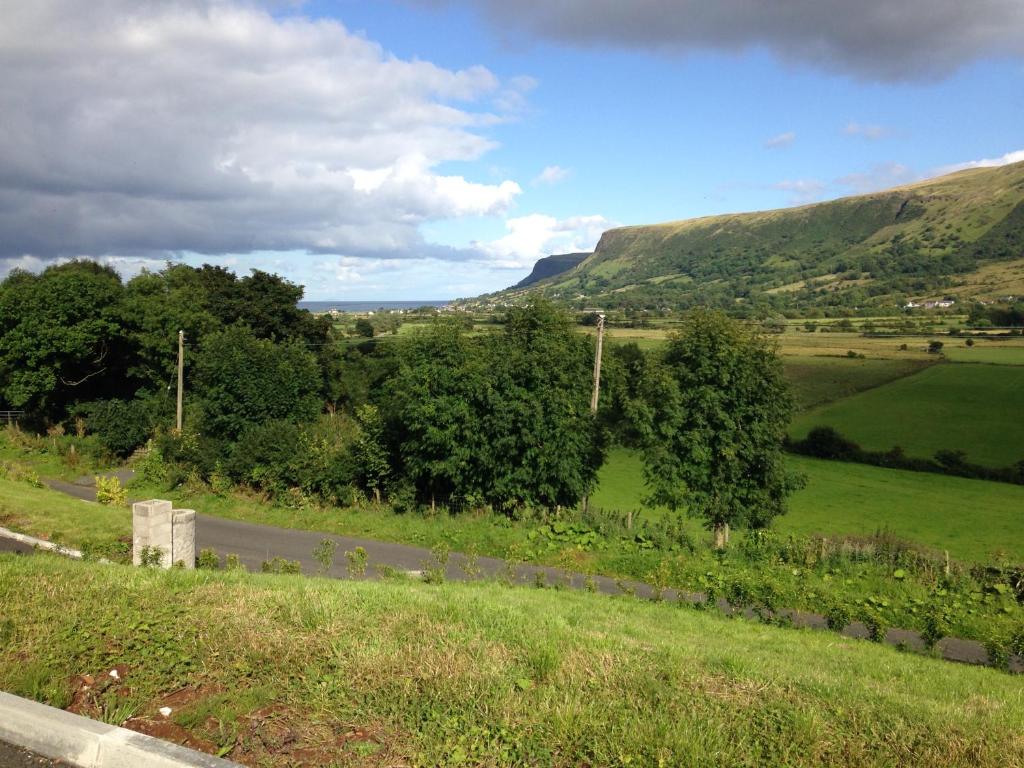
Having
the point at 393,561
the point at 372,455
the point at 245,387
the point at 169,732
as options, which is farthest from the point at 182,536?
the point at 245,387

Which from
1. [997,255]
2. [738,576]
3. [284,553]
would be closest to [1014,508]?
[738,576]

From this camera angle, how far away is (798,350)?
76.3m

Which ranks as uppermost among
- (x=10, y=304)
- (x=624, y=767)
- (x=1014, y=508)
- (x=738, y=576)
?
(x=10, y=304)

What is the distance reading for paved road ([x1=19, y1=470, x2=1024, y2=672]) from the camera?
13.5m

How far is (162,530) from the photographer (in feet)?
34.5

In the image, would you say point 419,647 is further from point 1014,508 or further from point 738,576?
point 1014,508

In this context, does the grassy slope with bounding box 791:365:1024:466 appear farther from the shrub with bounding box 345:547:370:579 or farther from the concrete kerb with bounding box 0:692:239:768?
the concrete kerb with bounding box 0:692:239:768

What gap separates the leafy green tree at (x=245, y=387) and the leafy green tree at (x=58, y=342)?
47.0 feet

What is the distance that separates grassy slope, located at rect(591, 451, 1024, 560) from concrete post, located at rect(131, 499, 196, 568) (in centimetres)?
1747

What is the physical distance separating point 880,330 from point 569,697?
3949 inches

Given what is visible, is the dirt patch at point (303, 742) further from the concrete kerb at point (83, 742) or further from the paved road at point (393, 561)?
the paved road at point (393, 561)

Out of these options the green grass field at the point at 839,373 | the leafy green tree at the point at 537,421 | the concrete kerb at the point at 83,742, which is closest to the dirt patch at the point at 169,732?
the concrete kerb at the point at 83,742

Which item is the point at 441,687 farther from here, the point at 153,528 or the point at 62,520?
the point at 62,520

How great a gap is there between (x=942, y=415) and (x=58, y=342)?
56844 mm
